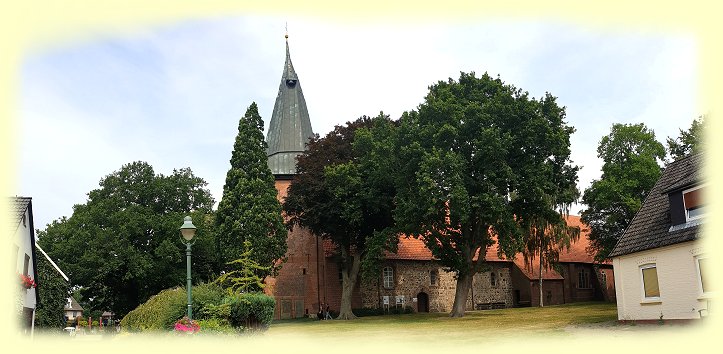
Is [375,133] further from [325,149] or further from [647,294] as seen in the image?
[647,294]

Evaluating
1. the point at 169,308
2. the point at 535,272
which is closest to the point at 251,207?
the point at 169,308

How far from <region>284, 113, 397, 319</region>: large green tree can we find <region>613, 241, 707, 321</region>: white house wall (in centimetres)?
1791

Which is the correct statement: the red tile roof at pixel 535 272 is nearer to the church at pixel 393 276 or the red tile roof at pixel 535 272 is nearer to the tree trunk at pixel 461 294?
the church at pixel 393 276

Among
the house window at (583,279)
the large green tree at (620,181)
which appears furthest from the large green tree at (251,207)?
the house window at (583,279)

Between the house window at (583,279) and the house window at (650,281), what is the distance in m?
38.1

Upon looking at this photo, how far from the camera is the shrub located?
21.9 m

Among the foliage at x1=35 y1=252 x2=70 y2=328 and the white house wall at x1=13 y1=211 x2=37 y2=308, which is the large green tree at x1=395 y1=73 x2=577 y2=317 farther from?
the foliage at x1=35 y1=252 x2=70 y2=328

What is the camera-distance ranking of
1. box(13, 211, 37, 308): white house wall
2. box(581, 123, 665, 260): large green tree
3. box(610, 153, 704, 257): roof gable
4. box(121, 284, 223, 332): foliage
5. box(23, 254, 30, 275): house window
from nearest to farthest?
box(121, 284, 223, 332): foliage < box(610, 153, 704, 257): roof gable < box(13, 211, 37, 308): white house wall < box(23, 254, 30, 275): house window < box(581, 123, 665, 260): large green tree

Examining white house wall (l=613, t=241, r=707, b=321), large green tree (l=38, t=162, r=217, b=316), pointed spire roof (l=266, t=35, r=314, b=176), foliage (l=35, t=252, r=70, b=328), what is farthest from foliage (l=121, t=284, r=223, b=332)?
pointed spire roof (l=266, t=35, r=314, b=176)

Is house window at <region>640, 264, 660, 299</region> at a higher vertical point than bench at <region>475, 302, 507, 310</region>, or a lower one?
higher

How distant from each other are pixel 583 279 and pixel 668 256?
40.5 m

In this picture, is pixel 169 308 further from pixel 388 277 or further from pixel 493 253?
pixel 493 253

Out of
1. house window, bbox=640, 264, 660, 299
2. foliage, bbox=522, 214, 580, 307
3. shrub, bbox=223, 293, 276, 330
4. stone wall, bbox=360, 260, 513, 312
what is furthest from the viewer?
stone wall, bbox=360, 260, 513, 312

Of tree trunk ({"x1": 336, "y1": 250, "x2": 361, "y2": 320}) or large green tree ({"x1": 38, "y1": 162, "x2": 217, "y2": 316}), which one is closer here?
tree trunk ({"x1": 336, "y1": 250, "x2": 361, "y2": 320})
